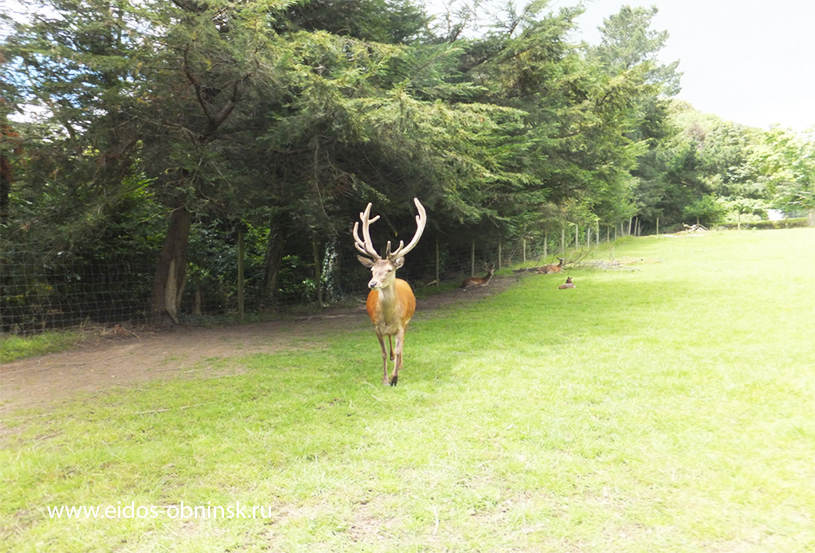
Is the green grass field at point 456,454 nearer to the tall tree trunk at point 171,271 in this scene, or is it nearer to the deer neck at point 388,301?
the deer neck at point 388,301

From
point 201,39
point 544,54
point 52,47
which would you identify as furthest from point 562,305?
point 52,47

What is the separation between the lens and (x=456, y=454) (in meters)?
3.54

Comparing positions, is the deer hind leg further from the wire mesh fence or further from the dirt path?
the wire mesh fence

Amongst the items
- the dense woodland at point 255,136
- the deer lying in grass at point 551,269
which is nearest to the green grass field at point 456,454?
the dense woodland at point 255,136

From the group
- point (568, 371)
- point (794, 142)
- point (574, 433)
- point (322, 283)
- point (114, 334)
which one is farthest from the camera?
point (794, 142)

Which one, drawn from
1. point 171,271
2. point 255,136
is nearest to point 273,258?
point 171,271

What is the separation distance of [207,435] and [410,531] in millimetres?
2011

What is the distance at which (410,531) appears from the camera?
2.69 metres

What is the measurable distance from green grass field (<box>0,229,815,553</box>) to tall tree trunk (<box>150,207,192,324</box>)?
3450 millimetres

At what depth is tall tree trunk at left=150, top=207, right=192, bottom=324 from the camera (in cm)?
915

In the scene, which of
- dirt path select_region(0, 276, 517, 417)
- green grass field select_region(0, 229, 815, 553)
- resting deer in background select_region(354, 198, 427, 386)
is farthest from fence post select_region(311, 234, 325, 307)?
resting deer in background select_region(354, 198, 427, 386)

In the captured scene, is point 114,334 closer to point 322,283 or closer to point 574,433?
point 322,283

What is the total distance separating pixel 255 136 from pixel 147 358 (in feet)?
12.7

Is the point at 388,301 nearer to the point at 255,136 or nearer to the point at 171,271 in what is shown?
the point at 255,136
